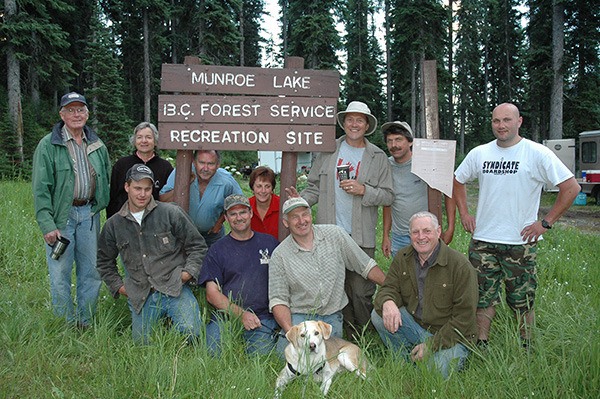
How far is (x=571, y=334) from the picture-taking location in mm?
3352

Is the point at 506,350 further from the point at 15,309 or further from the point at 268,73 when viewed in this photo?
the point at 15,309

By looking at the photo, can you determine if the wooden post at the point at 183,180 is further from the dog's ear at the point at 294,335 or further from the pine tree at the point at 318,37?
the pine tree at the point at 318,37

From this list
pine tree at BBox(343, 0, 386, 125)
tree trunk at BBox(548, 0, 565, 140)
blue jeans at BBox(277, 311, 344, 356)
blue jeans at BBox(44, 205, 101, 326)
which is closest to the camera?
blue jeans at BBox(277, 311, 344, 356)

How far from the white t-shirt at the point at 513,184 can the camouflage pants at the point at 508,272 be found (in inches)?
3.2

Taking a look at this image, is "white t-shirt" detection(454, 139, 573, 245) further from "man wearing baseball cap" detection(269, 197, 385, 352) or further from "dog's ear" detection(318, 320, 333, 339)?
"dog's ear" detection(318, 320, 333, 339)

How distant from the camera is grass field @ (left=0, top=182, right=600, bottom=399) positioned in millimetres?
2842

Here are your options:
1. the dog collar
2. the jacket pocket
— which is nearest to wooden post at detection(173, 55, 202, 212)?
the jacket pocket

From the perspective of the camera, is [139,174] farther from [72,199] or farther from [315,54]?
[315,54]

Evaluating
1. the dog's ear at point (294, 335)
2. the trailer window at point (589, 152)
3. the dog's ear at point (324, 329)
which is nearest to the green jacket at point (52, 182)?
the dog's ear at point (294, 335)

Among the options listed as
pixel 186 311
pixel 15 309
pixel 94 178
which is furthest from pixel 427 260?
pixel 15 309

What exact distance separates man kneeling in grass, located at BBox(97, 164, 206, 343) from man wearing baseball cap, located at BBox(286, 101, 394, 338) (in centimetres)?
108

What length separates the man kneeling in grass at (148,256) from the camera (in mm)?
3959

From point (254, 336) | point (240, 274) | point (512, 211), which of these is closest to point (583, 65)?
point (512, 211)

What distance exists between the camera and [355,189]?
420 centimetres
